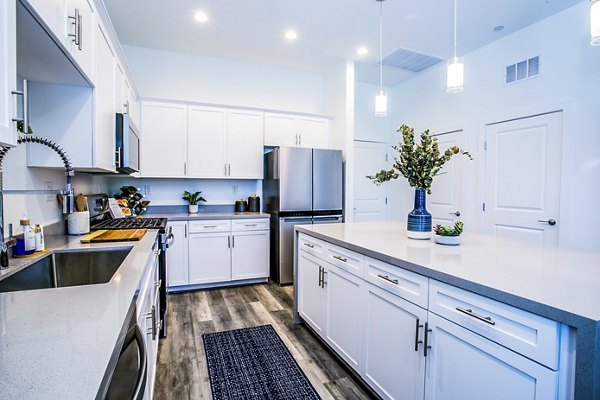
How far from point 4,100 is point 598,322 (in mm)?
1647

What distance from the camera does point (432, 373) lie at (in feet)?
4.26

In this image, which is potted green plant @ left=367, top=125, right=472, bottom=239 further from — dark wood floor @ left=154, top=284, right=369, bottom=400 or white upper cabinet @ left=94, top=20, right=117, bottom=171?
white upper cabinet @ left=94, top=20, right=117, bottom=171

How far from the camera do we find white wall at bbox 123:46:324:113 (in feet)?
12.7

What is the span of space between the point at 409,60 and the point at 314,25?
1604 millimetres

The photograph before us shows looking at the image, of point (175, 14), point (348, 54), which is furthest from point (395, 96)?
point (175, 14)

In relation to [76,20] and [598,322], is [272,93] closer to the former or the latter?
[76,20]

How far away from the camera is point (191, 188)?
409 cm

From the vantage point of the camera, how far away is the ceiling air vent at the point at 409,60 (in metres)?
3.95

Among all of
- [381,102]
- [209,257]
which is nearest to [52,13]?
[381,102]

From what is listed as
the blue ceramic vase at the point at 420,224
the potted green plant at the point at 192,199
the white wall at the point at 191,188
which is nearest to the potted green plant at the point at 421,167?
the blue ceramic vase at the point at 420,224

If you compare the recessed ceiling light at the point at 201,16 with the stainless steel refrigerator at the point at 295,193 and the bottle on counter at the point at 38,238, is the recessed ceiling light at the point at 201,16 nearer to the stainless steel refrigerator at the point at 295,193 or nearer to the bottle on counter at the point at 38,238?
the stainless steel refrigerator at the point at 295,193

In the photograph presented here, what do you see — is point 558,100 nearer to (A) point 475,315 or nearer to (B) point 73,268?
(A) point 475,315

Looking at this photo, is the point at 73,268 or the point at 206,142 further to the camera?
the point at 206,142

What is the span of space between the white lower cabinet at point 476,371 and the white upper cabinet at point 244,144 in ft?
10.3
